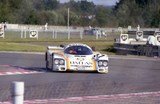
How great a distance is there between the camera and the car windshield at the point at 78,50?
80.2 ft

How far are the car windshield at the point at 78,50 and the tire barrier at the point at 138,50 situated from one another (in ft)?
52.7

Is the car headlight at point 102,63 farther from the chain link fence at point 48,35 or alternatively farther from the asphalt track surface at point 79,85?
the chain link fence at point 48,35

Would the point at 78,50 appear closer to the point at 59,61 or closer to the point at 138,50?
the point at 59,61

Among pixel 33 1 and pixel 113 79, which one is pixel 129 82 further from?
pixel 33 1

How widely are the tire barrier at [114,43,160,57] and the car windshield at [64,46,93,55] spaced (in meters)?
16.1

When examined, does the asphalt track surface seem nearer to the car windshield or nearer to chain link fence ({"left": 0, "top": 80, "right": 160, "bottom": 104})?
chain link fence ({"left": 0, "top": 80, "right": 160, "bottom": 104})

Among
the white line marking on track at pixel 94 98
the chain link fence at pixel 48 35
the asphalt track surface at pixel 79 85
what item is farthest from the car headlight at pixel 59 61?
the chain link fence at pixel 48 35

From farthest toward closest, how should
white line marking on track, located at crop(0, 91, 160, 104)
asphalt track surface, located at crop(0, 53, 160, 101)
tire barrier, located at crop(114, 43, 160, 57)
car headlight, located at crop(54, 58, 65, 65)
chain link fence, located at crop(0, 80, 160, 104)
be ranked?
tire barrier, located at crop(114, 43, 160, 57) < car headlight, located at crop(54, 58, 65, 65) < asphalt track surface, located at crop(0, 53, 160, 101) < chain link fence, located at crop(0, 80, 160, 104) < white line marking on track, located at crop(0, 91, 160, 104)

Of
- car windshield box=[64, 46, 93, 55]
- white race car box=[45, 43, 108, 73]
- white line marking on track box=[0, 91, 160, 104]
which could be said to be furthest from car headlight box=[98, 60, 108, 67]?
white line marking on track box=[0, 91, 160, 104]

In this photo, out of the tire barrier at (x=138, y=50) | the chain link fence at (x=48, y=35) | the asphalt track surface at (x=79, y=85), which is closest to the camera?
the asphalt track surface at (x=79, y=85)

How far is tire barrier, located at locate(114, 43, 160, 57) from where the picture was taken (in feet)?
134

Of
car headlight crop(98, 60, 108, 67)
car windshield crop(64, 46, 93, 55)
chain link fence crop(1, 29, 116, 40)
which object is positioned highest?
car windshield crop(64, 46, 93, 55)

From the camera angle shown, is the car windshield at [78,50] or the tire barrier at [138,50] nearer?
the car windshield at [78,50]

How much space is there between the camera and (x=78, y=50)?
24578mm
